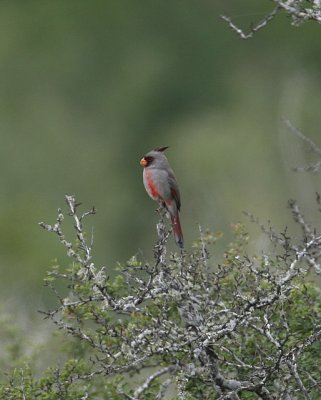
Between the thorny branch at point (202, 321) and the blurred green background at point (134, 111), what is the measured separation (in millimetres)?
11609

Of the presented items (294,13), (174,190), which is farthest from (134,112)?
(294,13)

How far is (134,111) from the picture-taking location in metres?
58.0

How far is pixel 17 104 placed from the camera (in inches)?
2121

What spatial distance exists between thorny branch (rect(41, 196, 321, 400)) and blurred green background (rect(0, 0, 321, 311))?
38.1 ft

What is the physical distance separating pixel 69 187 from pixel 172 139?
4755 millimetres

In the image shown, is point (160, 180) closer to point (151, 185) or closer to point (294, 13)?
point (151, 185)

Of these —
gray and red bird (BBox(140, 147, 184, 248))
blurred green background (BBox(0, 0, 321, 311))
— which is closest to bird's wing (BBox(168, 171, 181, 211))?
gray and red bird (BBox(140, 147, 184, 248))

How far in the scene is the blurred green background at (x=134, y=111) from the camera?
34.4m

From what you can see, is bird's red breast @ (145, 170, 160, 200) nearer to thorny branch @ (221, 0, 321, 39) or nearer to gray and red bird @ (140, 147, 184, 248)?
gray and red bird @ (140, 147, 184, 248)

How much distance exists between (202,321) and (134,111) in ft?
163

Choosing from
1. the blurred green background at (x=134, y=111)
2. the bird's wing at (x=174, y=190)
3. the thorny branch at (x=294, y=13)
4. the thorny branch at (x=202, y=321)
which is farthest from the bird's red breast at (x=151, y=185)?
the blurred green background at (x=134, y=111)

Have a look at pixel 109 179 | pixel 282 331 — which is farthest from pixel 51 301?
pixel 109 179

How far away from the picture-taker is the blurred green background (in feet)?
113

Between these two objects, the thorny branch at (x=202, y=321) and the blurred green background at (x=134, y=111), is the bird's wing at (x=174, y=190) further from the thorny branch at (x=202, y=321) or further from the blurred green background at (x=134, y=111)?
the blurred green background at (x=134, y=111)
